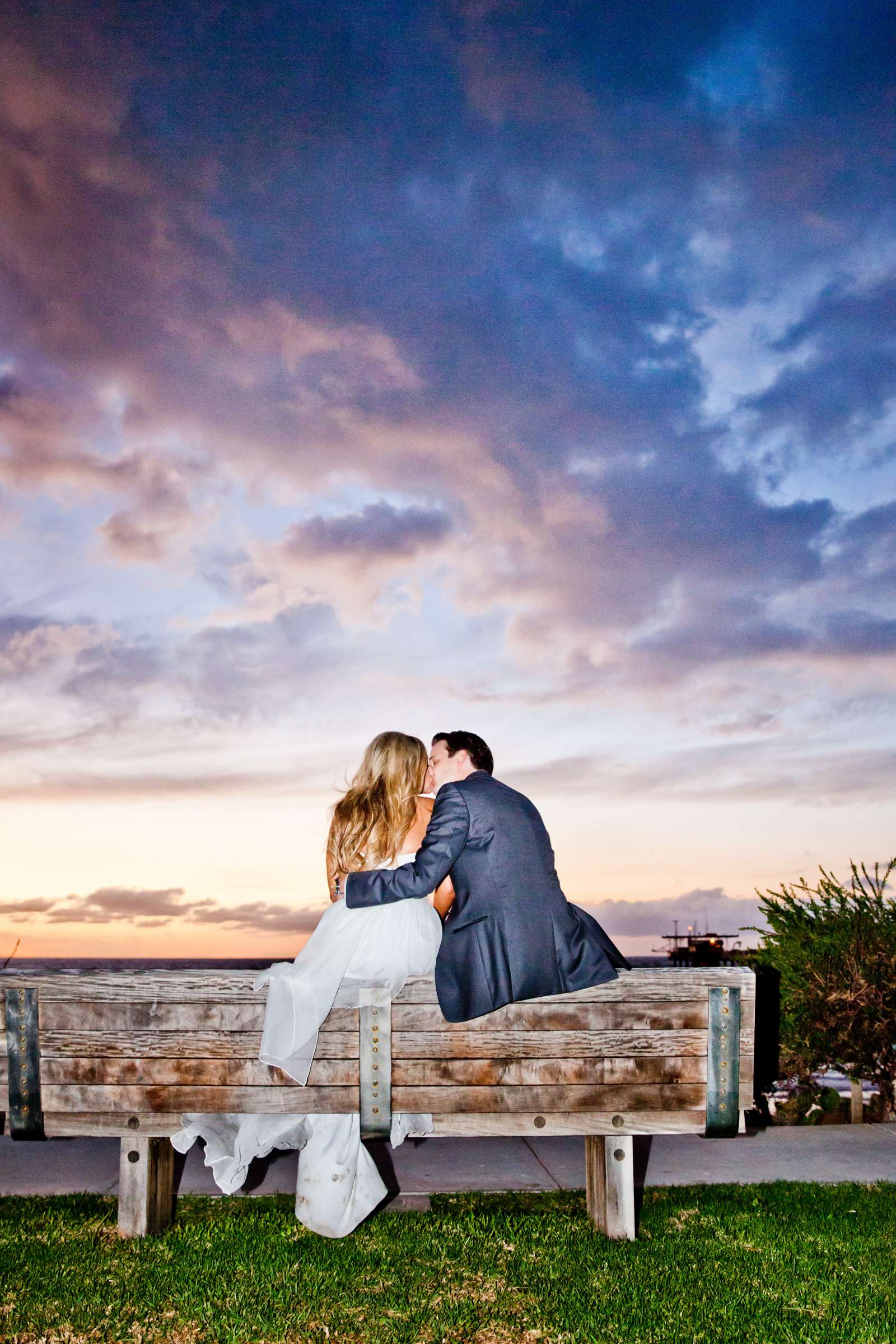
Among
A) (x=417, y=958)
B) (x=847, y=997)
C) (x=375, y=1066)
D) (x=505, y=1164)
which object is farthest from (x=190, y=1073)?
(x=847, y=997)

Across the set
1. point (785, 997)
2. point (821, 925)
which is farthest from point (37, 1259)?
point (821, 925)

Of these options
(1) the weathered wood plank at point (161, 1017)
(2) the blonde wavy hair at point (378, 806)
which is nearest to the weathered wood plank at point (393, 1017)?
(1) the weathered wood plank at point (161, 1017)

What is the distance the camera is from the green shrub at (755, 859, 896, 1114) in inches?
276

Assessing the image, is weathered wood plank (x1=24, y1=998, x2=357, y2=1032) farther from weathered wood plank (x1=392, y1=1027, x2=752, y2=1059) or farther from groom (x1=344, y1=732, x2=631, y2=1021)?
groom (x1=344, y1=732, x2=631, y2=1021)

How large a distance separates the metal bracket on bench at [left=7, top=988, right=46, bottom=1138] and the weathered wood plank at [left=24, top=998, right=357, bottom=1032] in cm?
6

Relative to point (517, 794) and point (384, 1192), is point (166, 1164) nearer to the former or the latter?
point (384, 1192)

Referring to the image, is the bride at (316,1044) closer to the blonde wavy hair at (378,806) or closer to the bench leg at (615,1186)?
the blonde wavy hair at (378,806)

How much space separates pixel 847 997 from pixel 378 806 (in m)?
4.02

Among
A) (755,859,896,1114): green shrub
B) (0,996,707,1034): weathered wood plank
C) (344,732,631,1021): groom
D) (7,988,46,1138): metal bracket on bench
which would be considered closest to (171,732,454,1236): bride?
(0,996,707,1034): weathered wood plank

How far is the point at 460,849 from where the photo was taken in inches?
171

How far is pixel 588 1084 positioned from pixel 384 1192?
114 centimetres

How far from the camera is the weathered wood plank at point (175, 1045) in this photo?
4.16m

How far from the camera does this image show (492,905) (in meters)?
4.28

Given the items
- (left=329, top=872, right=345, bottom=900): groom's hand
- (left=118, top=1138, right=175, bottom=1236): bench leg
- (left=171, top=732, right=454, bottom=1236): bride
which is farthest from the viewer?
(left=329, top=872, right=345, bottom=900): groom's hand
